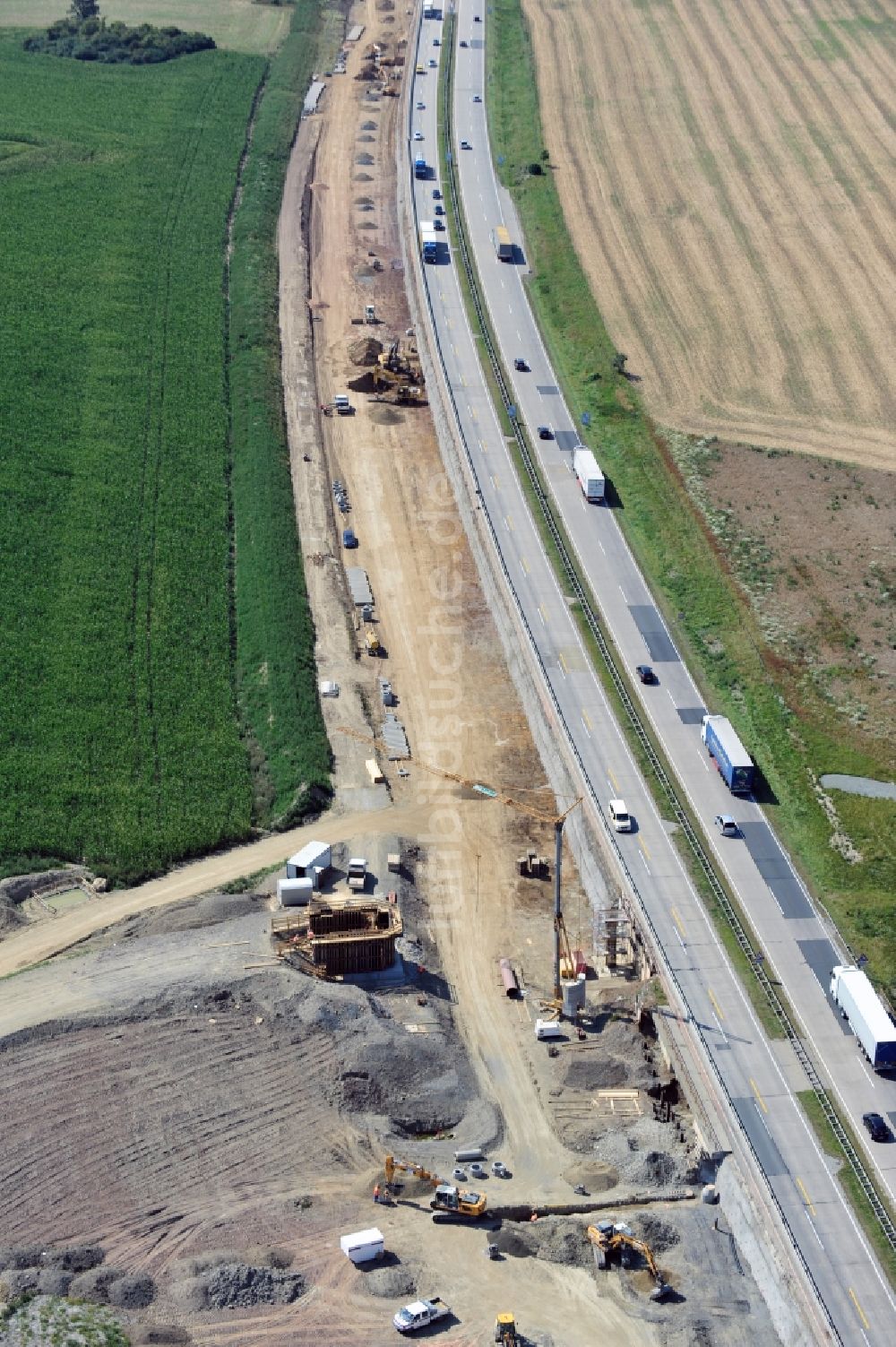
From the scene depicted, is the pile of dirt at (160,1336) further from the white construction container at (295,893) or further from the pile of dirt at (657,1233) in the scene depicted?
the white construction container at (295,893)


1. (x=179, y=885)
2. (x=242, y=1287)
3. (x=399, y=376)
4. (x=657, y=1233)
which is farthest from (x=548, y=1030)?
(x=399, y=376)

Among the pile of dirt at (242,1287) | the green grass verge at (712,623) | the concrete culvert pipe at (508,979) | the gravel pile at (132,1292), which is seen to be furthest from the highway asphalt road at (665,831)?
the gravel pile at (132,1292)

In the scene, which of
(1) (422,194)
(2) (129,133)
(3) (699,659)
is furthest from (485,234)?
(3) (699,659)

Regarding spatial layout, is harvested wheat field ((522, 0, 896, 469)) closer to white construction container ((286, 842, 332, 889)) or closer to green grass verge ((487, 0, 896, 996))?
green grass verge ((487, 0, 896, 996))

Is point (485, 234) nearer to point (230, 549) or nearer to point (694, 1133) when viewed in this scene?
point (230, 549)

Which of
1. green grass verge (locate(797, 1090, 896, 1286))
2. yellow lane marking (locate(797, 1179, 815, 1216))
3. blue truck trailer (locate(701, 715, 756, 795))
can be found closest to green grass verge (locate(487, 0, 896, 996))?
blue truck trailer (locate(701, 715, 756, 795))
